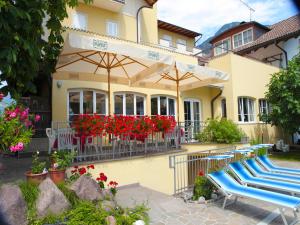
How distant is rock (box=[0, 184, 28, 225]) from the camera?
3658 millimetres

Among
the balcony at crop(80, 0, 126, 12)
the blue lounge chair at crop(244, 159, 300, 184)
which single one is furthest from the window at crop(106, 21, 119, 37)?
the blue lounge chair at crop(244, 159, 300, 184)

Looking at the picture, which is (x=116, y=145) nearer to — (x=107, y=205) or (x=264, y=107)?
(x=107, y=205)

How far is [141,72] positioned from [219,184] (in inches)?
195

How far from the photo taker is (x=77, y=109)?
429 inches

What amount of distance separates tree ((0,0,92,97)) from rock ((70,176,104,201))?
85.4 inches

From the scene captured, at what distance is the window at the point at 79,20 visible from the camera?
14.4m

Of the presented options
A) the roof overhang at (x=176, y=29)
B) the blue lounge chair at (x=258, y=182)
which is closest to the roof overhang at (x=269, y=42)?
the roof overhang at (x=176, y=29)

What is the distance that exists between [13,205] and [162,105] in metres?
10.9

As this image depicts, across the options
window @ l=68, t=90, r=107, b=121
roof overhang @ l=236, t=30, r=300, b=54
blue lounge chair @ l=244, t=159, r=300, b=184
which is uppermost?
roof overhang @ l=236, t=30, r=300, b=54

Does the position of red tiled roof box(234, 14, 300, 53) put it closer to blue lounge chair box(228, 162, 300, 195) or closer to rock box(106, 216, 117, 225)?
blue lounge chair box(228, 162, 300, 195)

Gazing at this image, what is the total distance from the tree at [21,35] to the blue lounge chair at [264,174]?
19.8ft

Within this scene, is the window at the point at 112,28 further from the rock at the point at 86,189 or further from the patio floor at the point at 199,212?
the rock at the point at 86,189

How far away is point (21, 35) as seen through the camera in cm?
448

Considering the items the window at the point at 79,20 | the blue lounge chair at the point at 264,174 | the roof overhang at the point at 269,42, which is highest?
the roof overhang at the point at 269,42
